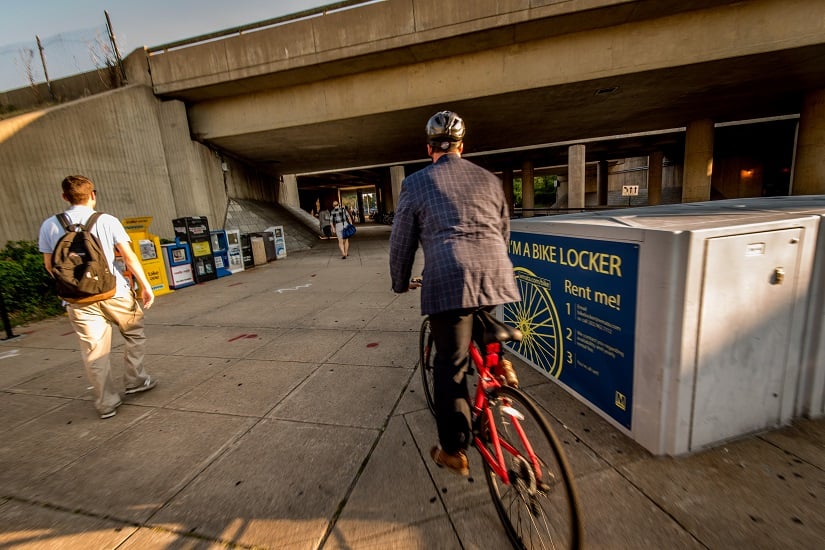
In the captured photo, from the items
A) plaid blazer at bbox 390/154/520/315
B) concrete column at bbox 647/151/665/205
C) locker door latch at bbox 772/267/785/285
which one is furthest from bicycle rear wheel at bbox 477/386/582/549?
concrete column at bbox 647/151/665/205

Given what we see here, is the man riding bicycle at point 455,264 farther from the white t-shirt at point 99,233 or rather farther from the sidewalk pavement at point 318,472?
the white t-shirt at point 99,233

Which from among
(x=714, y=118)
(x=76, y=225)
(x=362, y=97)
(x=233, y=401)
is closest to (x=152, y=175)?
(x=362, y=97)

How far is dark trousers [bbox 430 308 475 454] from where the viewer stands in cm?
193

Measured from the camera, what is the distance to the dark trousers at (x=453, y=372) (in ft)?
6.33

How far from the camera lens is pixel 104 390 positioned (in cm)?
317

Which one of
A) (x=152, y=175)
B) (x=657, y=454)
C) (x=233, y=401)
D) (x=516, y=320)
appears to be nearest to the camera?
(x=657, y=454)

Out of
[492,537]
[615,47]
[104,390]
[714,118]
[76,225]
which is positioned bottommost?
[492,537]

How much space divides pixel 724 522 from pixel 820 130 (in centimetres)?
2000

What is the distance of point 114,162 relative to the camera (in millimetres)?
11695

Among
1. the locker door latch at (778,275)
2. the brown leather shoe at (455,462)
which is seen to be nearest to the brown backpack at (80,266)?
the brown leather shoe at (455,462)

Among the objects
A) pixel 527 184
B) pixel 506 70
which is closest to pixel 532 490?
pixel 506 70

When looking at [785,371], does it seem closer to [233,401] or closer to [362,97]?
[233,401]

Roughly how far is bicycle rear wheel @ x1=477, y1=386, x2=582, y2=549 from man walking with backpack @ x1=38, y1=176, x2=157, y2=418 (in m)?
3.04

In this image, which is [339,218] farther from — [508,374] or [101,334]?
[508,374]
